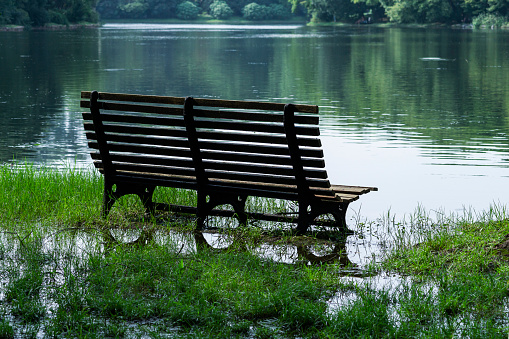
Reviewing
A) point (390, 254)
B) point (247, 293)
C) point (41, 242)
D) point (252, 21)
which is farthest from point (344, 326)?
point (252, 21)

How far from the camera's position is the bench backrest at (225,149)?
638cm

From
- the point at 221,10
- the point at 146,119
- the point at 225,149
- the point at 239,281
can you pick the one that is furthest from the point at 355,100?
the point at 221,10

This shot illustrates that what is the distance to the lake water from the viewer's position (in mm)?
11406

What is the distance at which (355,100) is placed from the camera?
23.4 meters

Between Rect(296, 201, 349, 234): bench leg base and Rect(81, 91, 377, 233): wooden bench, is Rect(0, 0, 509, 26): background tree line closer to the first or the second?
Rect(81, 91, 377, 233): wooden bench

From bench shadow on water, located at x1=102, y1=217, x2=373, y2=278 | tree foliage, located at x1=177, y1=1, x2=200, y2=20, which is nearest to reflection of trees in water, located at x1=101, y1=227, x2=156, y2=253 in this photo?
bench shadow on water, located at x1=102, y1=217, x2=373, y2=278

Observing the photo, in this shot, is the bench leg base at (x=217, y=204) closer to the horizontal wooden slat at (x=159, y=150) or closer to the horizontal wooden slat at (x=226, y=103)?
the horizontal wooden slat at (x=159, y=150)

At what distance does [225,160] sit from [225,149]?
0.34 ft

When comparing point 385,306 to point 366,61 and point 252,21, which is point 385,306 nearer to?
point 366,61

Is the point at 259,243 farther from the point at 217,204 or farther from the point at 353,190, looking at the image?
the point at 353,190

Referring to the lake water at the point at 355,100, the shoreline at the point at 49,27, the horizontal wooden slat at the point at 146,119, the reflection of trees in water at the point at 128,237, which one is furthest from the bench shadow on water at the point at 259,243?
the shoreline at the point at 49,27

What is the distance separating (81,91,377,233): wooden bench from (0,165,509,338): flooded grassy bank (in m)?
0.31

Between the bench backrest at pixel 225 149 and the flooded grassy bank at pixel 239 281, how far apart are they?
441 millimetres

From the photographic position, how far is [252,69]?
35438 mm
